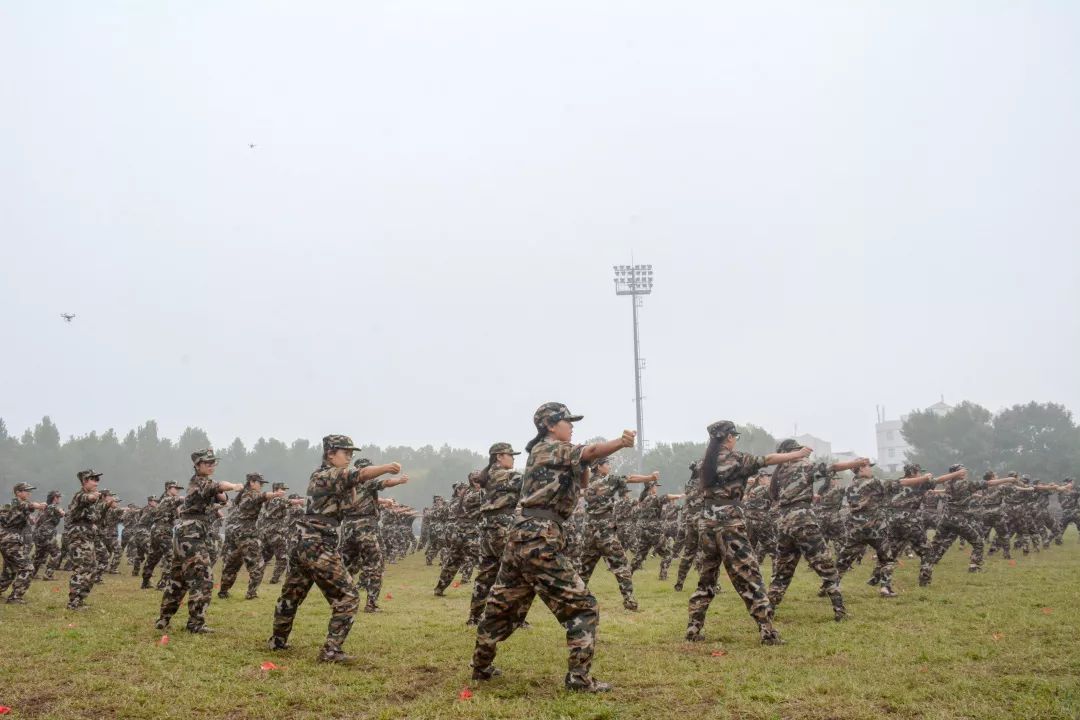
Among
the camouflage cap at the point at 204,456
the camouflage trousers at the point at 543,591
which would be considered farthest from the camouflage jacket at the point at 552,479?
the camouflage cap at the point at 204,456

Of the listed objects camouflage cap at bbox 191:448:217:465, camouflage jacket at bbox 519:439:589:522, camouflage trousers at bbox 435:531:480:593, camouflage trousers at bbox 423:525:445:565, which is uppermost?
camouflage cap at bbox 191:448:217:465

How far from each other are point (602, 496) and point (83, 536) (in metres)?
9.89

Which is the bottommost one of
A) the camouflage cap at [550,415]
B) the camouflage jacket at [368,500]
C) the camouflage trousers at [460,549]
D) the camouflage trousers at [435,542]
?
the camouflage trousers at [435,542]

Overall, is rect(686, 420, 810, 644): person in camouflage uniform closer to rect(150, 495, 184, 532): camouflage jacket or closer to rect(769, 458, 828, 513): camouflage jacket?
rect(769, 458, 828, 513): camouflage jacket

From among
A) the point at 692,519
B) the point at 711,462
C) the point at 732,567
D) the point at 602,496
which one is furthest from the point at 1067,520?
the point at 711,462

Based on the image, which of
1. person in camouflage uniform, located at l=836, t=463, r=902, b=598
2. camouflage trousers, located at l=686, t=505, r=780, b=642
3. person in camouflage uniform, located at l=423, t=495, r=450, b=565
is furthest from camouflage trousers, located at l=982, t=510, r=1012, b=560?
person in camouflage uniform, located at l=423, t=495, r=450, b=565

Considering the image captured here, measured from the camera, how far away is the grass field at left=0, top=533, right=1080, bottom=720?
22.5 ft

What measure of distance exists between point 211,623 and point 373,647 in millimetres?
3938

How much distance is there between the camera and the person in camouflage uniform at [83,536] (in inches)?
544

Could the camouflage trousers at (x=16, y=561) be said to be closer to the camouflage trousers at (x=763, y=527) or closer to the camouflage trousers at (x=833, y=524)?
the camouflage trousers at (x=763, y=527)

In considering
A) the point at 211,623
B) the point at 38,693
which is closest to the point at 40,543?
the point at 211,623

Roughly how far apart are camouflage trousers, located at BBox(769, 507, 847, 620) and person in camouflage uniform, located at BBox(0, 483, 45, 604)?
1421 centimetres

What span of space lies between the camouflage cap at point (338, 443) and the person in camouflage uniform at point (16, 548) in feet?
31.0

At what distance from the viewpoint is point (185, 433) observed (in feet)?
357
